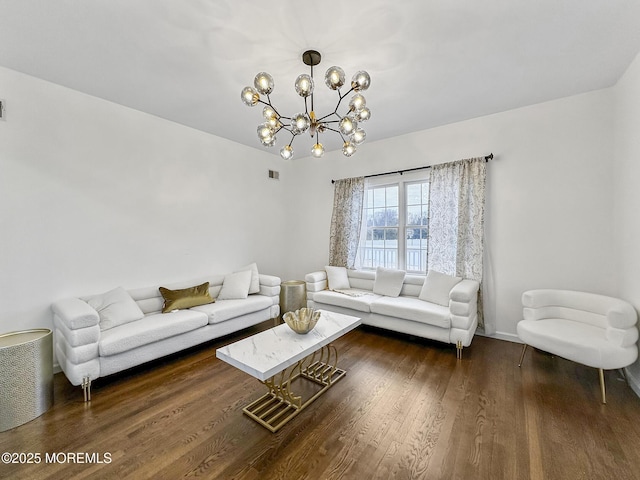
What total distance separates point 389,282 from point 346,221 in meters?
1.33

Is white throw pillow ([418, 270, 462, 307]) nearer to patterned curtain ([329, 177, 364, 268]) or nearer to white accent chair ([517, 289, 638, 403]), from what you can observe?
white accent chair ([517, 289, 638, 403])

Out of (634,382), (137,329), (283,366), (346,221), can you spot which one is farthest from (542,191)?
(137,329)

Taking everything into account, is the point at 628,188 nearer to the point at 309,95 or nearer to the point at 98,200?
the point at 309,95

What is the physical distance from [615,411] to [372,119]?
12.0 feet

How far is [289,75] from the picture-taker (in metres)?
2.56

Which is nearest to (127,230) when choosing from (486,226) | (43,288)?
(43,288)

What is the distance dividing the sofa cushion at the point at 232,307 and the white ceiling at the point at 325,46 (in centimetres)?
247

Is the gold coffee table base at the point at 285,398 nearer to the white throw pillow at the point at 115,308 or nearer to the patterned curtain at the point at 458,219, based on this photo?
the white throw pillow at the point at 115,308

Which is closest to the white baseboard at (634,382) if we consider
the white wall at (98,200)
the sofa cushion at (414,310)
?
the sofa cushion at (414,310)

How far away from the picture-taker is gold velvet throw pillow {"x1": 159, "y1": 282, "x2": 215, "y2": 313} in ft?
10.6

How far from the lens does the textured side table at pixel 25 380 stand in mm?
1888

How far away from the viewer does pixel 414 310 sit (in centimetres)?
319

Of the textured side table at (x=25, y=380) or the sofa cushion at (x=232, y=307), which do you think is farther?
the sofa cushion at (x=232, y=307)

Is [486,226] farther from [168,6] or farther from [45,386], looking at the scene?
[45,386]
